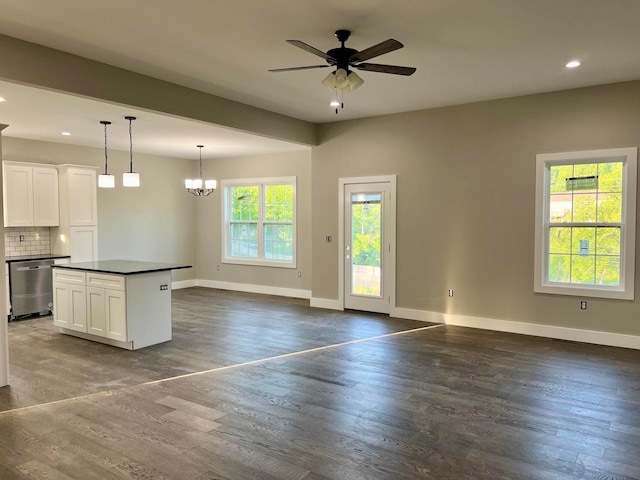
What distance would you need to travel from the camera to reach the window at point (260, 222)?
28.3 ft

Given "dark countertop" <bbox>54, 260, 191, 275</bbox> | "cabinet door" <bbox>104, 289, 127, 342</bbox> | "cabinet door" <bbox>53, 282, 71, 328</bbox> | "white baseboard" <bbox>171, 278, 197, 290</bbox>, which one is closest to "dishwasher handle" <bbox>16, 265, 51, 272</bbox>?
"cabinet door" <bbox>53, 282, 71, 328</bbox>

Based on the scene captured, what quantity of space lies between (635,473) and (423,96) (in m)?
4.34

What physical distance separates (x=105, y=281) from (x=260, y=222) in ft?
13.4

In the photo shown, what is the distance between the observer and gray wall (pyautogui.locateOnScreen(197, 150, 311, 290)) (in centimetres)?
836

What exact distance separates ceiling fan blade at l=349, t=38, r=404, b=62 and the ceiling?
0.90 ft

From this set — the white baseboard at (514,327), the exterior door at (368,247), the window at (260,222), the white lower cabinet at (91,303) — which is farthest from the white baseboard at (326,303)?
the white lower cabinet at (91,303)

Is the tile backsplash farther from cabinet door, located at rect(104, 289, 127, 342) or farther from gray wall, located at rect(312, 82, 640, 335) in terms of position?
gray wall, located at rect(312, 82, 640, 335)

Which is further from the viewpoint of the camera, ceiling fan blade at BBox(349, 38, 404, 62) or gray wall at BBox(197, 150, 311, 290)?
gray wall at BBox(197, 150, 311, 290)

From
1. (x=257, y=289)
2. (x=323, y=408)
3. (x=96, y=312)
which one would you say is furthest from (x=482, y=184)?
(x=96, y=312)

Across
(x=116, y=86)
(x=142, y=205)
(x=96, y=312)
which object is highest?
(x=116, y=86)

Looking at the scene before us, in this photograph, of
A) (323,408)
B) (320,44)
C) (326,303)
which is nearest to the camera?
(323,408)

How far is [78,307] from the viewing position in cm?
550

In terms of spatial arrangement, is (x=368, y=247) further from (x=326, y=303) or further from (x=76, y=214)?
(x=76, y=214)

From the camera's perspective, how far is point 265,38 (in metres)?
3.70
